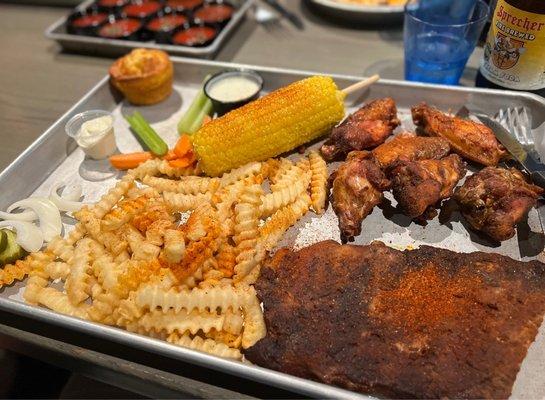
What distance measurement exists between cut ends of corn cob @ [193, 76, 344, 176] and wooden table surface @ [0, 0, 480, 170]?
57.0 inches

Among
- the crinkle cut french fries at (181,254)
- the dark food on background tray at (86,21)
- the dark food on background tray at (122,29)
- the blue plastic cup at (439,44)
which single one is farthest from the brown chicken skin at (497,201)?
the dark food on background tray at (86,21)

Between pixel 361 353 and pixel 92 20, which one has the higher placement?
pixel 92 20

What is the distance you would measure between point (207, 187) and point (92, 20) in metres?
3.19

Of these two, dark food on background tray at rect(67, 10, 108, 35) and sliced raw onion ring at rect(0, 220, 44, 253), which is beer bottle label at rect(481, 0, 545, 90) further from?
dark food on background tray at rect(67, 10, 108, 35)

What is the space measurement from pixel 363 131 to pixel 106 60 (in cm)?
307

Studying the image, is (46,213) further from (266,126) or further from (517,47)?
(517,47)

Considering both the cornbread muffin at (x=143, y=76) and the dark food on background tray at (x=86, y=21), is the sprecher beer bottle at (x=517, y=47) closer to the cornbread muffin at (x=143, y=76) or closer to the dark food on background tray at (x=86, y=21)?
the cornbread muffin at (x=143, y=76)

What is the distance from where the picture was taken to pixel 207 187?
2990 mm

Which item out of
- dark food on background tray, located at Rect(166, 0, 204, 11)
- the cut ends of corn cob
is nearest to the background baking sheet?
the cut ends of corn cob

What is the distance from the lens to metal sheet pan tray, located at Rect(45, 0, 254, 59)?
14.7 feet

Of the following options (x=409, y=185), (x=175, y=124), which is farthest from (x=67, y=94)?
(x=409, y=185)

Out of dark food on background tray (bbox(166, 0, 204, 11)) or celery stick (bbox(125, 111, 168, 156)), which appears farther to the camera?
dark food on background tray (bbox(166, 0, 204, 11))

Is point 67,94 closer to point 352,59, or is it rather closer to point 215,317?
point 352,59

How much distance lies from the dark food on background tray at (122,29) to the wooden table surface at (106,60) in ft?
0.91
